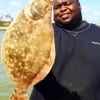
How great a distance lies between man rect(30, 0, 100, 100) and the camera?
13.7 ft

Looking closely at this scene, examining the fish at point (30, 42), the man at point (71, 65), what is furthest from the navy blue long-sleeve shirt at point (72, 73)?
the fish at point (30, 42)

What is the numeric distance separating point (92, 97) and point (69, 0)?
91 cm

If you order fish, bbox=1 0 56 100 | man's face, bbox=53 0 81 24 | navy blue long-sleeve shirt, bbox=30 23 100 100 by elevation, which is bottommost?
navy blue long-sleeve shirt, bbox=30 23 100 100

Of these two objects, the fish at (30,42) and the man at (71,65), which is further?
the man at (71,65)

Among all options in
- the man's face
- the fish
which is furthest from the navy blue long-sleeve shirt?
the fish

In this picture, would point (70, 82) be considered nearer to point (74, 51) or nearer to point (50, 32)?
point (74, 51)

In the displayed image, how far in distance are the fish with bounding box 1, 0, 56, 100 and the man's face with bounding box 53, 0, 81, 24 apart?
0.70 meters

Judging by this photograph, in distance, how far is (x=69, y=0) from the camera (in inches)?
165

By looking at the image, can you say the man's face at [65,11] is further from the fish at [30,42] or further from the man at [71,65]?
the fish at [30,42]

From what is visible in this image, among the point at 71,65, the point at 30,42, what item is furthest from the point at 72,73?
the point at 30,42

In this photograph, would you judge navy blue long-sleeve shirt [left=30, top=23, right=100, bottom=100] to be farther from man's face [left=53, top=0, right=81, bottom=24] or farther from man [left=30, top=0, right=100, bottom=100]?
man's face [left=53, top=0, right=81, bottom=24]

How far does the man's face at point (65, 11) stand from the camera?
162 inches

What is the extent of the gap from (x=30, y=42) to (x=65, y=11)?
32.2 inches

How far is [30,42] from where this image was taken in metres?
3.40
